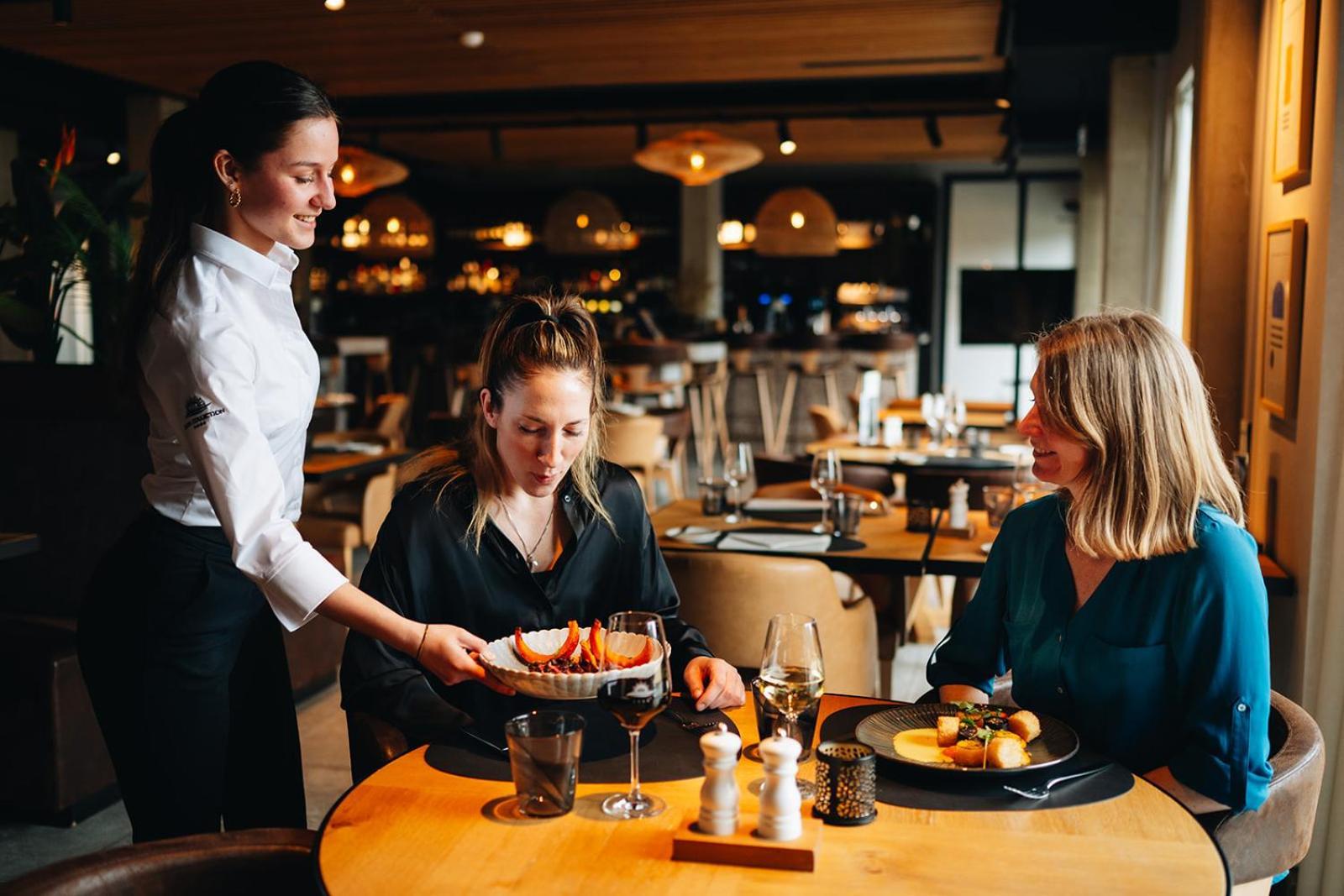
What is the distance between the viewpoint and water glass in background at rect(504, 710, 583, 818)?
1574 millimetres

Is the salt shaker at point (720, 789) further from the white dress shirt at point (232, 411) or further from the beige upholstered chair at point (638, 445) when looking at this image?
the beige upholstered chair at point (638, 445)

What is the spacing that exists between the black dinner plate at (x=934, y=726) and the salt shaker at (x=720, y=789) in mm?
317

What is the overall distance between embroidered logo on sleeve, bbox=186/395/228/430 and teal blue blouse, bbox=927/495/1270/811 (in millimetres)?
1411

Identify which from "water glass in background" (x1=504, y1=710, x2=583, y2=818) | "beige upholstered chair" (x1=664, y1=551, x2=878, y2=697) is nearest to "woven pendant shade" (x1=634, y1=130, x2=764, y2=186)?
"beige upholstered chair" (x1=664, y1=551, x2=878, y2=697)

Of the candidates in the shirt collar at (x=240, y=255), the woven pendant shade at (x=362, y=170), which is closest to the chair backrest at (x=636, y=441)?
the woven pendant shade at (x=362, y=170)

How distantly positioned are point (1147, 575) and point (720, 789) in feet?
2.88

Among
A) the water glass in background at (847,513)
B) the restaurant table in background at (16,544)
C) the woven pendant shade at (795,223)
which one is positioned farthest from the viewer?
the woven pendant shade at (795,223)

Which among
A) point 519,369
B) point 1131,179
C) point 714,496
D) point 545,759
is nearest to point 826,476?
point 714,496

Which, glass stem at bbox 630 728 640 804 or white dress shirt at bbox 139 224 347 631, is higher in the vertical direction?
white dress shirt at bbox 139 224 347 631

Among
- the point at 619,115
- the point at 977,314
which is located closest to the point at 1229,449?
the point at 619,115

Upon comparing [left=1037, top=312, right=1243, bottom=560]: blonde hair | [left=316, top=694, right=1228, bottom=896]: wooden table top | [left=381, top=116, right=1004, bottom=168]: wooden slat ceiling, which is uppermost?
[left=381, top=116, right=1004, bottom=168]: wooden slat ceiling

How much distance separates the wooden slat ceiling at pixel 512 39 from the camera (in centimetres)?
639

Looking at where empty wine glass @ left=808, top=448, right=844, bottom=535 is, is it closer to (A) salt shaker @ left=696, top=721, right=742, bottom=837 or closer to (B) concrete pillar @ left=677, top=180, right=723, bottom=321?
(A) salt shaker @ left=696, top=721, right=742, bottom=837

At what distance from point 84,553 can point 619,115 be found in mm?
6819
